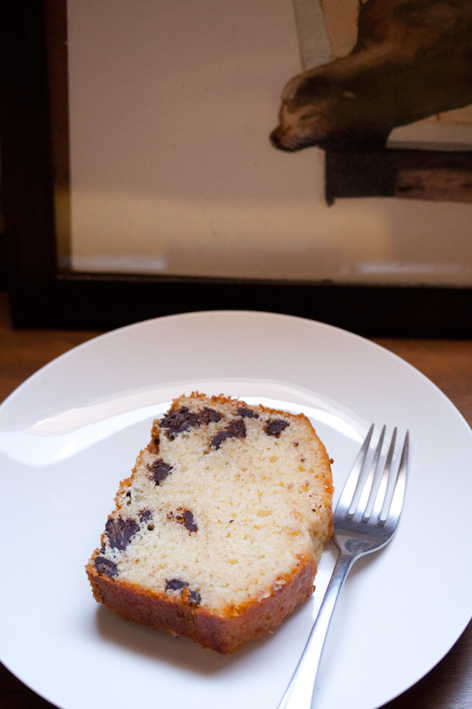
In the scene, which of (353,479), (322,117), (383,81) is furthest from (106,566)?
(383,81)

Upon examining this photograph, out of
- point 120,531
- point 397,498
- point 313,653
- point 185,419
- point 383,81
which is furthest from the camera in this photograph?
point 383,81

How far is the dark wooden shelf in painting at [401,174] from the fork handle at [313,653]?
38.3 inches

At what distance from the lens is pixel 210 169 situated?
1.62 metres

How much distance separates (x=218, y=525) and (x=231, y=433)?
0.24 metres

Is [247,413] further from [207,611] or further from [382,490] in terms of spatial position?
[207,611]

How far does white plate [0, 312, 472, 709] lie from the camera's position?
100 cm

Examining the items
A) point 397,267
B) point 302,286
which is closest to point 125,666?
point 302,286

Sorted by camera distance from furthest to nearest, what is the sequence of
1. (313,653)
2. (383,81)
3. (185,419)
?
(383,81)
(185,419)
(313,653)

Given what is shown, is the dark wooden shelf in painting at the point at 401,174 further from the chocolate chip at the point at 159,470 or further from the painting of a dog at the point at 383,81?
the chocolate chip at the point at 159,470

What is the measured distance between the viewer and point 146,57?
1.49 meters

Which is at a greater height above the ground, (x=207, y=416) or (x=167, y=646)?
(x=207, y=416)

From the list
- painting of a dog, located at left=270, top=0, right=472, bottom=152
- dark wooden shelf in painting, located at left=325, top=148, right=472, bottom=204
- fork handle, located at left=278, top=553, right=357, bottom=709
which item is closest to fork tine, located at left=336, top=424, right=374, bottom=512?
fork handle, located at left=278, top=553, right=357, bottom=709

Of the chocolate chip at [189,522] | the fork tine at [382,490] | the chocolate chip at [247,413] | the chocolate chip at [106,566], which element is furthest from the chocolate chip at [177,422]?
the fork tine at [382,490]

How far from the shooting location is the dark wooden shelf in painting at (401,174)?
159cm
